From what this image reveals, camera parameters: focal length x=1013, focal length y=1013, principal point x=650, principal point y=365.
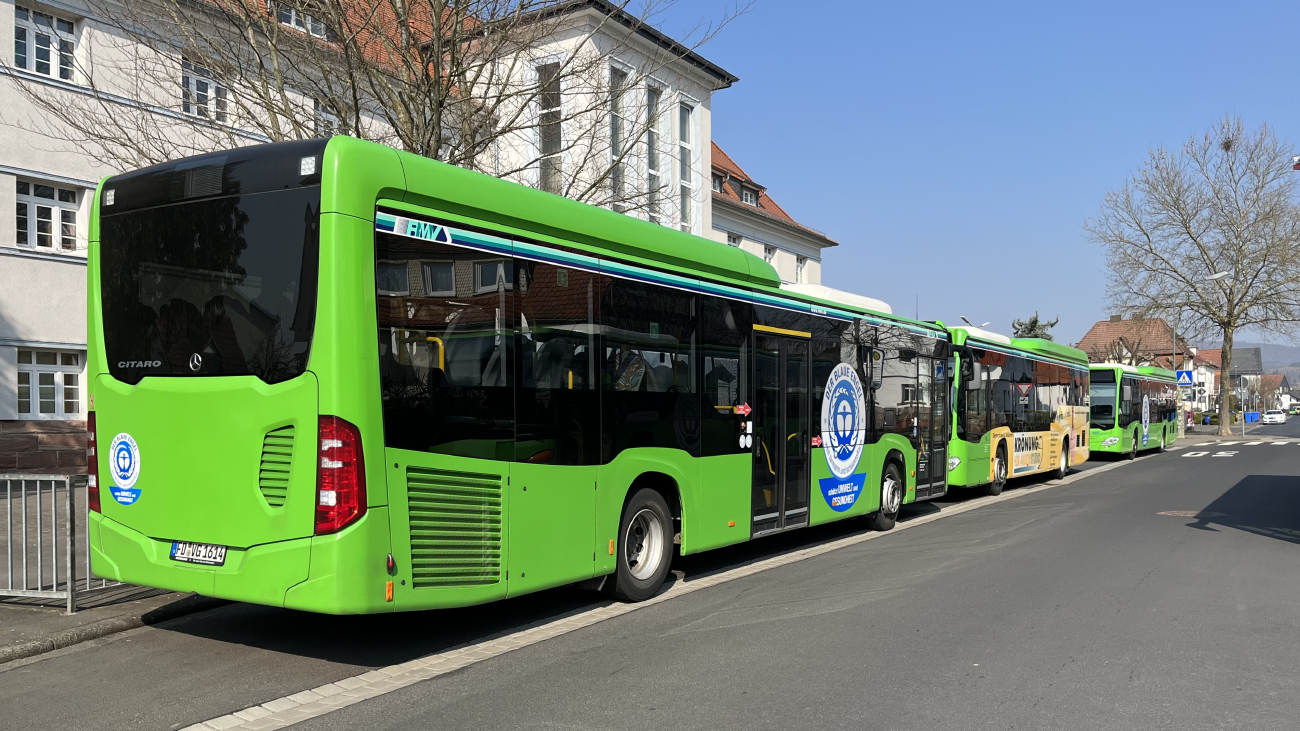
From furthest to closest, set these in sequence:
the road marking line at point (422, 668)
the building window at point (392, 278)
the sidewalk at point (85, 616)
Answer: the sidewalk at point (85, 616) < the building window at point (392, 278) < the road marking line at point (422, 668)

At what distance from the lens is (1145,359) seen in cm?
7994

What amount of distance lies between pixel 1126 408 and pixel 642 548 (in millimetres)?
27985

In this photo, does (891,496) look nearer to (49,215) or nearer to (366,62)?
(366,62)

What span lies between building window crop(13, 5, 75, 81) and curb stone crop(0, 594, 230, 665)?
14.4m

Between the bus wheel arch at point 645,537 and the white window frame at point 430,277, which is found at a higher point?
the white window frame at point 430,277

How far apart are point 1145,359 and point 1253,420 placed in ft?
97.4

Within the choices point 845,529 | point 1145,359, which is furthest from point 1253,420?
point 845,529

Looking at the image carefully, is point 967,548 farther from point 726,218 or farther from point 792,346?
point 726,218

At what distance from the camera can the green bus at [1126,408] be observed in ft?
102

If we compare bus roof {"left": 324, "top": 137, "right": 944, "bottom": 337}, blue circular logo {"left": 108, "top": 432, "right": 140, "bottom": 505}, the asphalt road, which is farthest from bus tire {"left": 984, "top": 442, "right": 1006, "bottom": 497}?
blue circular logo {"left": 108, "top": 432, "right": 140, "bottom": 505}

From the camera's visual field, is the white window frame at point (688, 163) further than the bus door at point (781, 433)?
Yes

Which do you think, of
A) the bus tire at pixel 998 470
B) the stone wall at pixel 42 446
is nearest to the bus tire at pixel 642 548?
the bus tire at pixel 998 470

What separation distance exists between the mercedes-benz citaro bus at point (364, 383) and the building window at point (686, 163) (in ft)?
70.9

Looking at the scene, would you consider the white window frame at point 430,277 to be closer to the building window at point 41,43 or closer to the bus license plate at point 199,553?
the bus license plate at point 199,553
